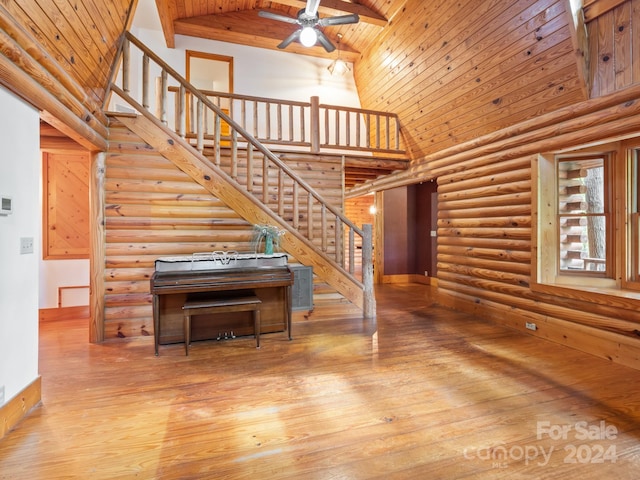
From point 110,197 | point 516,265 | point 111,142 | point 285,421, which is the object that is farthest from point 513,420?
point 111,142

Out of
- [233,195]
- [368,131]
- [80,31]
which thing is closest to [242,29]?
[368,131]

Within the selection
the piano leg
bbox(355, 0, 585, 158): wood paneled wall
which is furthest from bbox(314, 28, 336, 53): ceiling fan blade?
the piano leg

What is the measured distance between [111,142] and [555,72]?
194 inches

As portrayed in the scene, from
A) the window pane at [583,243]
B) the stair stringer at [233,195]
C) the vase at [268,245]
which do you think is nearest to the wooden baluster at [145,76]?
the stair stringer at [233,195]

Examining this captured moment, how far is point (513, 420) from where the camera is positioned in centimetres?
214

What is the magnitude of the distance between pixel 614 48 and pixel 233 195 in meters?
4.10

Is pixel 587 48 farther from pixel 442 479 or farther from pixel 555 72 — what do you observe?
pixel 442 479

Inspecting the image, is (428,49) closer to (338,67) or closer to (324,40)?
(324,40)

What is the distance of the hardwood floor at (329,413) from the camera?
1.75 m

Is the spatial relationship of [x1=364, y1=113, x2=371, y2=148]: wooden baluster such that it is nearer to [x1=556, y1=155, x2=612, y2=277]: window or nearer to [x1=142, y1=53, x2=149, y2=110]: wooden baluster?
[x1=556, y1=155, x2=612, y2=277]: window

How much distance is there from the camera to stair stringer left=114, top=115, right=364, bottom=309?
12.9ft

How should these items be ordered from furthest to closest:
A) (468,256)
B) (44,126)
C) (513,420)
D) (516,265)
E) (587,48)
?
1. (468,256)
2. (516,265)
3. (44,126)
4. (587,48)
5. (513,420)

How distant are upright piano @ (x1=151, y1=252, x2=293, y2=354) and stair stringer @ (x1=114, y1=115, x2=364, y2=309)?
51 centimetres

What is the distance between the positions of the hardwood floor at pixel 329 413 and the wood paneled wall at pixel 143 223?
18.5 inches
